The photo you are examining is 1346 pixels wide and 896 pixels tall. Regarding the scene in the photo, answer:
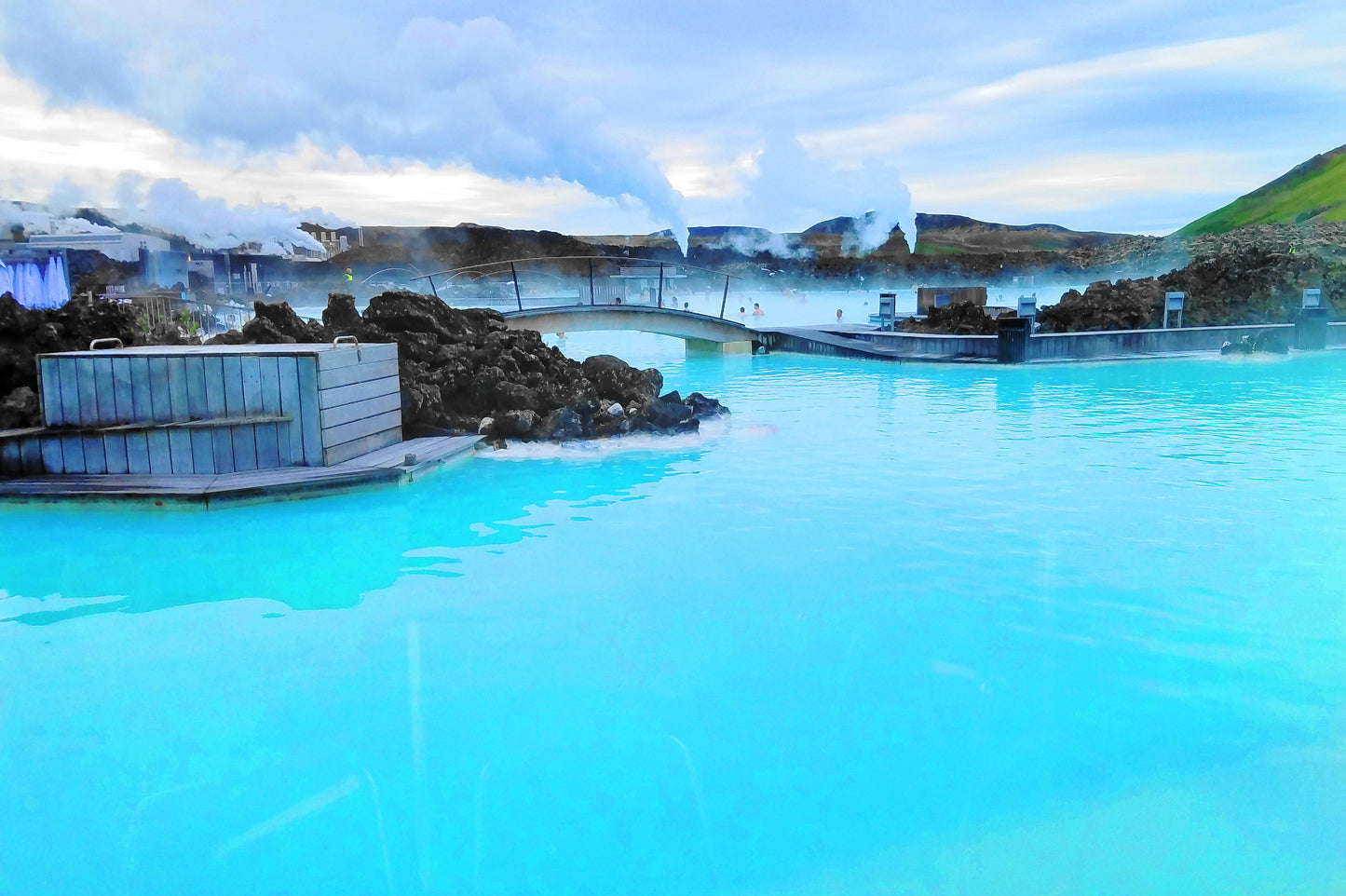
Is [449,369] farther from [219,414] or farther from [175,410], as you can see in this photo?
[175,410]

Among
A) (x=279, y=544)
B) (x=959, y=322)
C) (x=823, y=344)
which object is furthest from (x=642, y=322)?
(x=279, y=544)

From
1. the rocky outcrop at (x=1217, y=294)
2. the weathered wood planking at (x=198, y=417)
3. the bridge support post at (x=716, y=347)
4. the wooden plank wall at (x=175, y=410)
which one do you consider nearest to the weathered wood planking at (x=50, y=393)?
the wooden plank wall at (x=175, y=410)

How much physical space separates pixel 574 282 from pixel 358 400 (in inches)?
554

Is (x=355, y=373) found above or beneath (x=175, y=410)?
above

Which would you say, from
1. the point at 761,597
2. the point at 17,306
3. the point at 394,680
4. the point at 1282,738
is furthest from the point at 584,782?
the point at 17,306

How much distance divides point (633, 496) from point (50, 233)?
4879 cm

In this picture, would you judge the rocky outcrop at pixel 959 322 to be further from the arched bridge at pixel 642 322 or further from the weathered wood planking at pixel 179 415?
the weathered wood planking at pixel 179 415

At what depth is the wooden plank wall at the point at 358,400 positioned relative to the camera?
9273 millimetres

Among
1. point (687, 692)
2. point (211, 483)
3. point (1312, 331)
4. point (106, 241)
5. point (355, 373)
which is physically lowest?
point (687, 692)

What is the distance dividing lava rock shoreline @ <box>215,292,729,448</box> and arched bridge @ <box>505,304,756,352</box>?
6.77m

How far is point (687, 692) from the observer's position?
4691 millimetres

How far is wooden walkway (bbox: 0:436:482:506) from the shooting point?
8367 millimetres

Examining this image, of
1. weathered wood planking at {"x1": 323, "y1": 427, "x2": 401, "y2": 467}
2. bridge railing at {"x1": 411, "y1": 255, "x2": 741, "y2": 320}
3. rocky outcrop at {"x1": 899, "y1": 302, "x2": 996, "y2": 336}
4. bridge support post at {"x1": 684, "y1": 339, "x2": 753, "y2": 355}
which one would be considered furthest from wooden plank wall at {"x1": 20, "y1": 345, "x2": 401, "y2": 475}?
rocky outcrop at {"x1": 899, "y1": 302, "x2": 996, "y2": 336}

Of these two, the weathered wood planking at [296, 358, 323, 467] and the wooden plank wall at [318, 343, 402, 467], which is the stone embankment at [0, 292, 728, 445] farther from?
the weathered wood planking at [296, 358, 323, 467]
